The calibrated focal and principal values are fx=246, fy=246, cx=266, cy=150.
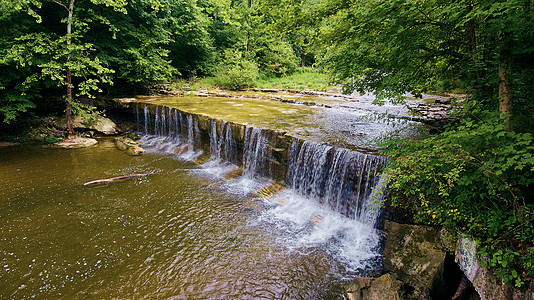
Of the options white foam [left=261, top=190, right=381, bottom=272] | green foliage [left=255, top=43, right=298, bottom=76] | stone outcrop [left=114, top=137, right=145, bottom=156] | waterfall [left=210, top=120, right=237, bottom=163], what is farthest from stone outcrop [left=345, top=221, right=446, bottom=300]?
green foliage [left=255, top=43, right=298, bottom=76]

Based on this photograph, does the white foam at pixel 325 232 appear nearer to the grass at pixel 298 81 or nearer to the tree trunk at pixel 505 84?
the tree trunk at pixel 505 84

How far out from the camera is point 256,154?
836 cm

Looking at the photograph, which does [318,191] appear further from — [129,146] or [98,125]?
[98,125]

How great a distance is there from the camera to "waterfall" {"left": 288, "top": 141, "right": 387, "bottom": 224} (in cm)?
571

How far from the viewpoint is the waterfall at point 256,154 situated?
808 cm

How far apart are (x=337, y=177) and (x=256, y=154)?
3.04 meters

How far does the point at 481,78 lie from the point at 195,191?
273 inches

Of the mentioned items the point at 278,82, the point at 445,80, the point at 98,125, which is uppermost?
the point at 278,82

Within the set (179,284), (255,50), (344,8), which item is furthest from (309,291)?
(255,50)

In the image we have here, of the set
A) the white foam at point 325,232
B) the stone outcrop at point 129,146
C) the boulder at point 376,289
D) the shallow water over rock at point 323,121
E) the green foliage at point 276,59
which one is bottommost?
the white foam at point 325,232

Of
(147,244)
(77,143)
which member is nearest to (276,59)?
(77,143)

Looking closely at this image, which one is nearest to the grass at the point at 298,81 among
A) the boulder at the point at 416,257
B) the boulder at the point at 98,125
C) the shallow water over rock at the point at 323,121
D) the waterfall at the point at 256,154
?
the shallow water over rock at the point at 323,121

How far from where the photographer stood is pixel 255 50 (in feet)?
83.5

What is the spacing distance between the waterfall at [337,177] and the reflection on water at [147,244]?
45.9 inches
